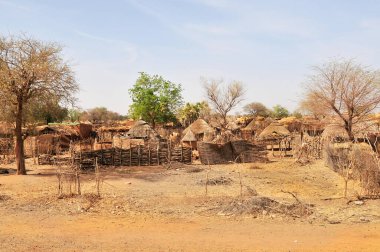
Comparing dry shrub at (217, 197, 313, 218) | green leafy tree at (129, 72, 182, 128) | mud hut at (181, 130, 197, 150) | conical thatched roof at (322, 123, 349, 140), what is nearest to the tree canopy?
green leafy tree at (129, 72, 182, 128)

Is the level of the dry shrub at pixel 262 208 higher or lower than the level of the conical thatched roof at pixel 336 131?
lower

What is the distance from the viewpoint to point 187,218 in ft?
36.0

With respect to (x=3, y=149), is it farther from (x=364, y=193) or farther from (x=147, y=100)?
(x=364, y=193)

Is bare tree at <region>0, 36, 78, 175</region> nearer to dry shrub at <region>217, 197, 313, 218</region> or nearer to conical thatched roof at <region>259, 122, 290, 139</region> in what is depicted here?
dry shrub at <region>217, 197, 313, 218</region>

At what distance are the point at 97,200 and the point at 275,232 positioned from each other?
5769mm

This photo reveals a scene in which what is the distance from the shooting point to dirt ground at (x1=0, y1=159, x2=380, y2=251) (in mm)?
8812

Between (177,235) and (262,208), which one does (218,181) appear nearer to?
(262,208)

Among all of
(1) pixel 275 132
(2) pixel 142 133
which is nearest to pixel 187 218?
(2) pixel 142 133

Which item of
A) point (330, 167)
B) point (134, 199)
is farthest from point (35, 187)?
point (330, 167)

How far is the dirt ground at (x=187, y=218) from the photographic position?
8812mm

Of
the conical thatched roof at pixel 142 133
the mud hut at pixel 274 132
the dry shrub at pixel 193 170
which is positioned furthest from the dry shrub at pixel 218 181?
the mud hut at pixel 274 132

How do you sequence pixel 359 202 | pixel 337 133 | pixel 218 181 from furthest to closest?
1. pixel 337 133
2. pixel 218 181
3. pixel 359 202

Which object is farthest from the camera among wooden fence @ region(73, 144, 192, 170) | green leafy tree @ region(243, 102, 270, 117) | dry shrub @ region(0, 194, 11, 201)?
green leafy tree @ region(243, 102, 270, 117)

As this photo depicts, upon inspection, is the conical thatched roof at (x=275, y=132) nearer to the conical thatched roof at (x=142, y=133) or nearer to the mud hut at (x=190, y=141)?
the mud hut at (x=190, y=141)
